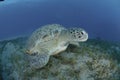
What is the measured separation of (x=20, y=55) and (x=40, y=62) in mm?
582

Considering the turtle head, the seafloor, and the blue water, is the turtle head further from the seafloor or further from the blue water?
the blue water

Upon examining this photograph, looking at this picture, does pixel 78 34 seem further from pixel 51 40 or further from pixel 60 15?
pixel 60 15

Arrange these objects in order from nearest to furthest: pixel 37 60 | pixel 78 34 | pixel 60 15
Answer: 1. pixel 37 60
2. pixel 78 34
3. pixel 60 15

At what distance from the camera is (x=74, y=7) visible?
14.7 ft

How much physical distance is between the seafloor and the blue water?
0.92m

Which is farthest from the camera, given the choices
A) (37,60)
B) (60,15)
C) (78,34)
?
(60,15)

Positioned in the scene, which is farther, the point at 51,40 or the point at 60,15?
the point at 60,15

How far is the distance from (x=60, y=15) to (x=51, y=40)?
1625 mm

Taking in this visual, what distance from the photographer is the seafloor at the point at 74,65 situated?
2.63 meters

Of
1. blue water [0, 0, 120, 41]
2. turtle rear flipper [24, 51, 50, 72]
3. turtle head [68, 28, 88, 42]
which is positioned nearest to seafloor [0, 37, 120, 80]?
turtle rear flipper [24, 51, 50, 72]

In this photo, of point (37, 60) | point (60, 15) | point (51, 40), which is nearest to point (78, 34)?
point (51, 40)

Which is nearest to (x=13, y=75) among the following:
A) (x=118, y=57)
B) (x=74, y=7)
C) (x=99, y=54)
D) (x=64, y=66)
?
(x=64, y=66)

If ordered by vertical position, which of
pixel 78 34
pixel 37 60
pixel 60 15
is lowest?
pixel 60 15

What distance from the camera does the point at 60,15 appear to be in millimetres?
4367
